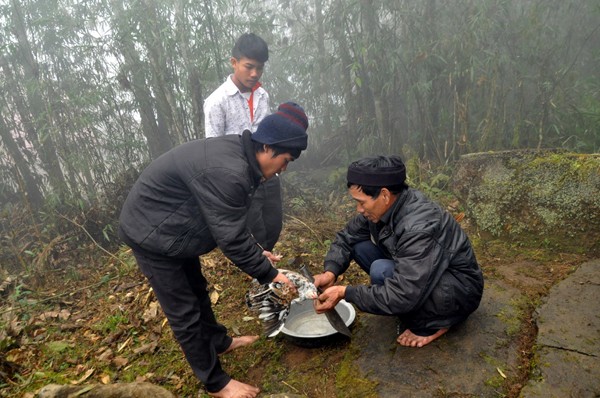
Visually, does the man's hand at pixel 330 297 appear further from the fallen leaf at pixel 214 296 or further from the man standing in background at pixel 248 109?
the fallen leaf at pixel 214 296

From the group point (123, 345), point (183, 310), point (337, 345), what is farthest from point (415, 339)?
point (123, 345)

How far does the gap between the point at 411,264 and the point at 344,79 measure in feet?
21.6

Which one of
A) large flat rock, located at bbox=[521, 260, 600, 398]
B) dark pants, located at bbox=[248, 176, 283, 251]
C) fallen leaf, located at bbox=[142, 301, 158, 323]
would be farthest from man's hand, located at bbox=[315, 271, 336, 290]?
fallen leaf, located at bbox=[142, 301, 158, 323]

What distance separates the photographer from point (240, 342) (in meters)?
2.93

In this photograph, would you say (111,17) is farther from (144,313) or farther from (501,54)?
(501,54)

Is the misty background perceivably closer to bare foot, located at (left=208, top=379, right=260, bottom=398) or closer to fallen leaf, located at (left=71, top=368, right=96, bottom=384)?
fallen leaf, located at (left=71, top=368, right=96, bottom=384)

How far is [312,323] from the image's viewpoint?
294 centimetres

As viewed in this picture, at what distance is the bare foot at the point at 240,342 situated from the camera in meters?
2.89

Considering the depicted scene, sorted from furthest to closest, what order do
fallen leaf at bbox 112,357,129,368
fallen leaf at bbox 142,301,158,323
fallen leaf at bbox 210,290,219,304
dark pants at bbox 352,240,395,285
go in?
fallen leaf at bbox 210,290,219,304 → fallen leaf at bbox 142,301,158,323 → fallen leaf at bbox 112,357,129,368 → dark pants at bbox 352,240,395,285

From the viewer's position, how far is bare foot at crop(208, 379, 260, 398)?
7.73ft

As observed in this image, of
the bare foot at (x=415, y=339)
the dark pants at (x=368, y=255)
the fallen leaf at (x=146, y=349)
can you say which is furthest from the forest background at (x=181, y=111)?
the bare foot at (x=415, y=339)

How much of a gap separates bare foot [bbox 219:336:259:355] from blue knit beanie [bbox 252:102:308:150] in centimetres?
172

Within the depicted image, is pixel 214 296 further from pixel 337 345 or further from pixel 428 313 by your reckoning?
pixel 428 313

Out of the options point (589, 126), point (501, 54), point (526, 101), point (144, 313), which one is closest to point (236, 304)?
point (144, 313)
